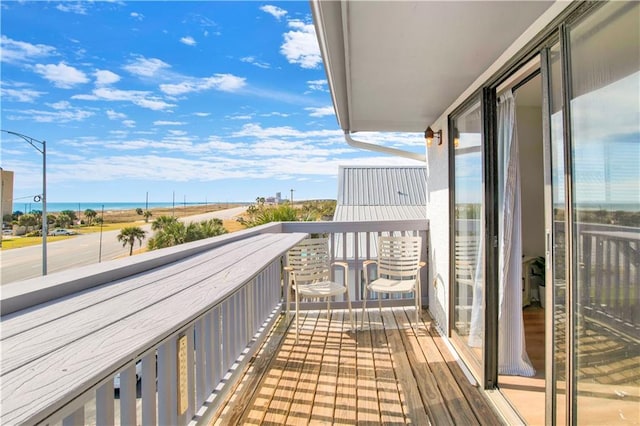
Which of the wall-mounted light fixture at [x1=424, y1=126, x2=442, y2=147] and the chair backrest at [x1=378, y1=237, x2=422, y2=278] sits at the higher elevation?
the wall-mounted light fixture at [x1=424, y1=126, x2=442, y2=147]

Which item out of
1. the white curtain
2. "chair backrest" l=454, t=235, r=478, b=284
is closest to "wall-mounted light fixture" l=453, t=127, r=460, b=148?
the white curtain

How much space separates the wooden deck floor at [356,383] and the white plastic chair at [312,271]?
17.1 inches

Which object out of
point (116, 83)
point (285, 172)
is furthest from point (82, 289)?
point (116, 83)

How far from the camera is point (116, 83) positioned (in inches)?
1149

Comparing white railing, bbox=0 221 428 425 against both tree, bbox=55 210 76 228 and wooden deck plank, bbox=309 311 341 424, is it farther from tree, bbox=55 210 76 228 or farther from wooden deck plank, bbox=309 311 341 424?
tree, bbox=55 210 76 228

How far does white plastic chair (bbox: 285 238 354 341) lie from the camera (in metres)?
3.22

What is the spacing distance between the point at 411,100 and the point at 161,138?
38.2m

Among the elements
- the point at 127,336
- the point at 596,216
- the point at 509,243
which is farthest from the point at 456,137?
the point at 127,336

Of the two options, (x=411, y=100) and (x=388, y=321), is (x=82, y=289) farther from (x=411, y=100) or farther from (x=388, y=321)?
(x=388, y=321)

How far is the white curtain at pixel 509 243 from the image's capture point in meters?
2.21

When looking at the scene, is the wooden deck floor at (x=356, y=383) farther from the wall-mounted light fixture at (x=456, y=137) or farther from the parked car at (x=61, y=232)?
the parked car at (x=61, y=232)

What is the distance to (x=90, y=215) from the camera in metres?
7.20

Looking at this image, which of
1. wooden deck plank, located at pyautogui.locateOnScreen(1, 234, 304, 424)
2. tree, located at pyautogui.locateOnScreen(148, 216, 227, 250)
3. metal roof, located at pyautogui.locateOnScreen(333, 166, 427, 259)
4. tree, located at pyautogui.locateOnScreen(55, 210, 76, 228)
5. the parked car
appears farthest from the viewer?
tree, located at pyautogui.locateOnScreen(148, 216, 227, 250)

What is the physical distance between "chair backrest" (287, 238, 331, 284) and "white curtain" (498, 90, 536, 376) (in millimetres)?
1674
